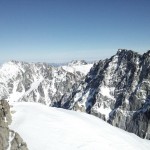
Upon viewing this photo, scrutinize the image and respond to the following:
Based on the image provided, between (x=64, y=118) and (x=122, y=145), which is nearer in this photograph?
(x=122, y=145)

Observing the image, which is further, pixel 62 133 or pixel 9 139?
pixel 62 133

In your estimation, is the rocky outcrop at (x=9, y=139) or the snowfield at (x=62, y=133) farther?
the snowfield at (x=62, y=133)

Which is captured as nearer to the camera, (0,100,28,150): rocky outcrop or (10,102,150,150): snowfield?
(0,100,28,150): rocky outcrop

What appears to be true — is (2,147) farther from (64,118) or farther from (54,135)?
(64,118)

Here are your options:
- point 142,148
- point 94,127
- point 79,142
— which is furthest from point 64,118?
point 142,148

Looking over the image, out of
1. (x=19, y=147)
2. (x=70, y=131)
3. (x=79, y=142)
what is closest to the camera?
(x=19, y=147)

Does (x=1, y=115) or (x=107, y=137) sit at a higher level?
(x=1, y=115)

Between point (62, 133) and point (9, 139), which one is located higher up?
point (9, 139)

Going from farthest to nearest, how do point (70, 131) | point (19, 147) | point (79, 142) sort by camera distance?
1. point (70, 131)
2. point (79, 142)
3. point (19, 147)
